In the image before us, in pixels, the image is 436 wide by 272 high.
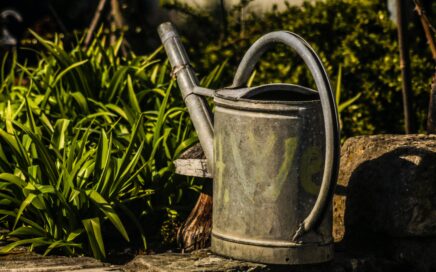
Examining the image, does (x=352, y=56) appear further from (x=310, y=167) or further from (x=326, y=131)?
(x=326, y=131)

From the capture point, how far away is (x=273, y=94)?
2936mm

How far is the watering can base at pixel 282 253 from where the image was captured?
2775 millimetres

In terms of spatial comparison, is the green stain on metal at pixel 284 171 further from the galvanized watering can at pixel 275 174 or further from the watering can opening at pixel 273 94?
the watering can opening at pixel 273 94

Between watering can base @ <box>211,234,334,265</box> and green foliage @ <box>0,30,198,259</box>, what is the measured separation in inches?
17.5

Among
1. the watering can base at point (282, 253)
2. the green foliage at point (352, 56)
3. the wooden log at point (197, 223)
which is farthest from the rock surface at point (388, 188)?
the green foliage at point (352, 56)

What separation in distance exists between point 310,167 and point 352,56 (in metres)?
2.44

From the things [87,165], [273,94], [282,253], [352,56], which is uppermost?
[352,56]

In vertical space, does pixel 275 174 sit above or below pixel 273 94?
below

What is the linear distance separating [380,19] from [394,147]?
218cm

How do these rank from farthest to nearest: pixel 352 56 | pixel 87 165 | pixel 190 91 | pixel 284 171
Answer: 1. pixel 352 56
2. pixel 87 165
3. pixel 190 91
4. pixel 284 171

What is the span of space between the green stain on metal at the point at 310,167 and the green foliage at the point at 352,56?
2.17m

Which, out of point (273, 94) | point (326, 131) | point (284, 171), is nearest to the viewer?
point (326, 131)

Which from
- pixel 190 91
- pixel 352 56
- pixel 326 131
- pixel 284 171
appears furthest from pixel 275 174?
pixel 352 56

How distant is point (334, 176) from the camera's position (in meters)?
2.64
